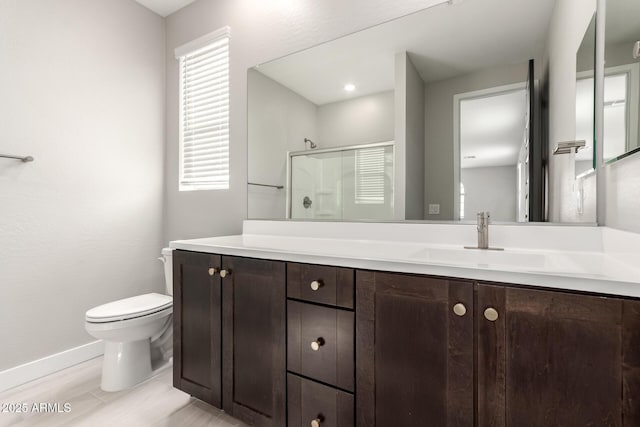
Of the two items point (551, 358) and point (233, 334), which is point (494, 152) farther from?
point (233, 334)

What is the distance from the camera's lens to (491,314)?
A: 2.72 ft

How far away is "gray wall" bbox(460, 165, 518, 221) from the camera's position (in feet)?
4.35

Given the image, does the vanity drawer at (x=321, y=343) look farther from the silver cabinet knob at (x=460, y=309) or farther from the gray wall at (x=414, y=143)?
the gray wall at (x=414, y=143)

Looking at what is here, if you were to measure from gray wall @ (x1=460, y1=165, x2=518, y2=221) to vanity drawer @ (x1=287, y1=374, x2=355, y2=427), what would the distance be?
36.7 inches

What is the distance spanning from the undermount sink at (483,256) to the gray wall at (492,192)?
0.20m

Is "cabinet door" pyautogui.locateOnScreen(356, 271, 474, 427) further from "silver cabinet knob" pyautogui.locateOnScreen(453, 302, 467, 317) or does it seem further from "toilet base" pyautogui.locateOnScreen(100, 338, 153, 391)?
"toilet base" pyautogui.locateOnScreen(100, 338, 153, 391)

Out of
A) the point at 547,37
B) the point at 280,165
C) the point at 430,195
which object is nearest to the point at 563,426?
the point at 430,195

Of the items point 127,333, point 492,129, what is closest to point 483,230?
point 492,129

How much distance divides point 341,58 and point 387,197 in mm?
843

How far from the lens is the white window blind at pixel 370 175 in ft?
5.25

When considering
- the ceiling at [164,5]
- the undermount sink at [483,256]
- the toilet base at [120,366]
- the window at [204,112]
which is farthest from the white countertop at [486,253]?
the ceiling at [164,5]

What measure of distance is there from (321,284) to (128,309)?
1.35 meters

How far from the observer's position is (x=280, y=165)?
6.51ft

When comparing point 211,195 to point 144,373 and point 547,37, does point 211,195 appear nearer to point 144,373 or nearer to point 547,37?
point 144,373
